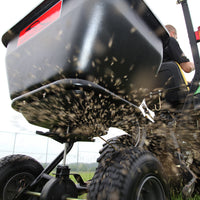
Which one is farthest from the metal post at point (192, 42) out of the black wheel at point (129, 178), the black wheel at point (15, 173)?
the black wheel at point (15, 173)

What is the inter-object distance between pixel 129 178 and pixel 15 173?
1.30 metres

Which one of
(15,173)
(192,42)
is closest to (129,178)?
(15,173)

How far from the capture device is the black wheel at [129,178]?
1.25 metres

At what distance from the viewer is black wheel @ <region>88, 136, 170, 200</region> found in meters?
1.25

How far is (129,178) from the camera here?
128 cm

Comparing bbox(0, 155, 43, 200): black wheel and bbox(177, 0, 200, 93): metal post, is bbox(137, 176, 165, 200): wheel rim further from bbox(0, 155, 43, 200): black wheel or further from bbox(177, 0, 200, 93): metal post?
bbox(0, 155, 43, 200): black wheel

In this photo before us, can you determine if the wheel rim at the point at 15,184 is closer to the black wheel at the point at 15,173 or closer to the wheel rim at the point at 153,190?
the black wheel at the point at 15,173

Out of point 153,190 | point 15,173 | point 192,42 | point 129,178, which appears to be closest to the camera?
point 129,178

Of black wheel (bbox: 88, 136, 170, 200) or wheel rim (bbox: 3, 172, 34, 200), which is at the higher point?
black wheel (bbox: 88, 136, 170, 200)

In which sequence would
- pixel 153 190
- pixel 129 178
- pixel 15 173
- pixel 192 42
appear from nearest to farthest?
pixel 129 178
pixel 153 190
pixel 15 173
pixel 192 42

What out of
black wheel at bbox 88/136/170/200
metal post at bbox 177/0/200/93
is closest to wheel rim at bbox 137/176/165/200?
black wheel at bbox 88/136/170/200

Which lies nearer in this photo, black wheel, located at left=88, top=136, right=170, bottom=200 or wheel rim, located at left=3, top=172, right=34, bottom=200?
black wheel, located at left=88, top=136, right=170, bottom=200

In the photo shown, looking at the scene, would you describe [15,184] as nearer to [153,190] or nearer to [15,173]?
[15,173]

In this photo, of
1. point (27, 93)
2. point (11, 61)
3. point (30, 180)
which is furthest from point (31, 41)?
point (30, 180)
